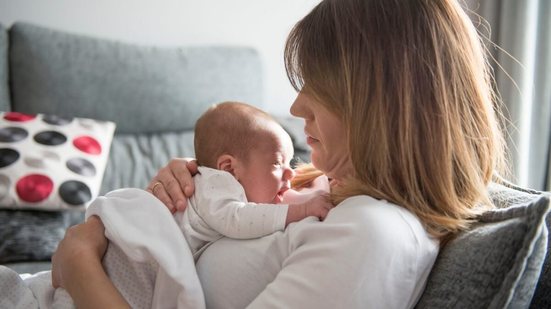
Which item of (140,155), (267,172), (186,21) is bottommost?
(140,155)

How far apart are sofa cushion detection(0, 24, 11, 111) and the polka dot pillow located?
17cm

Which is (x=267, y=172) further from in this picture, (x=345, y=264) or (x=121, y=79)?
(x=121, y=79)

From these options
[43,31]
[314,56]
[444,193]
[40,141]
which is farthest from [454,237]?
[43,31]

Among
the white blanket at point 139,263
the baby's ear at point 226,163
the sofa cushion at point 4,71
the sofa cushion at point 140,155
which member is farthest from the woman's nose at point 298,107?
the sofa cushion at point 4,71

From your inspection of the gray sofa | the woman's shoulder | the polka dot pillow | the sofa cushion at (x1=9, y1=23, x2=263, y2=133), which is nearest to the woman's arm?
the woman's shoulder

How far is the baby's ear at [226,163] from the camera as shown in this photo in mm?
1231

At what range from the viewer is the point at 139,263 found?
3.44 feet

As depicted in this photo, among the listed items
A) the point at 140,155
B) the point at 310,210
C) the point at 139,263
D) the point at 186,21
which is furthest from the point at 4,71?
the point at 310,210

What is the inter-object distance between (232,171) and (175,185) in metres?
0.15

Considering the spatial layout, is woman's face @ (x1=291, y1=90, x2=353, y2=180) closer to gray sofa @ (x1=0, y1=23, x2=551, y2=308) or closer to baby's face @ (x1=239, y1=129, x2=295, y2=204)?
baby's face @ (x1=239, y1=129, x2=295, y2=204)

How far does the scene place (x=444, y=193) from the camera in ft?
2.97

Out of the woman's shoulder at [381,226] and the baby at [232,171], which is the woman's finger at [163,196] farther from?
the woman's shoulder at [381,226]

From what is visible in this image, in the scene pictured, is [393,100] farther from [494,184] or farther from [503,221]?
[494,184]

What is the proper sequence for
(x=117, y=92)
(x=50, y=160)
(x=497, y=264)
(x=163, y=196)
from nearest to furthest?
(x=497, y=264)
(x=163, y=196)
(x=50, y=160)
(x=117, y=92)
